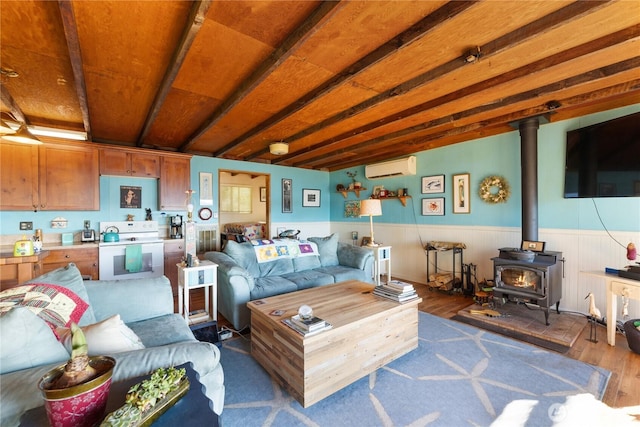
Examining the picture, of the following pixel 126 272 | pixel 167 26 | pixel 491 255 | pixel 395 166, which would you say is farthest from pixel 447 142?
pixel 126 272

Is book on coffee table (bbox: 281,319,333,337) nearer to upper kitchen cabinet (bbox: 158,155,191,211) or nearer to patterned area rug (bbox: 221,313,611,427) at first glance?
patterned area rug (bbox: 221,313,611,427)

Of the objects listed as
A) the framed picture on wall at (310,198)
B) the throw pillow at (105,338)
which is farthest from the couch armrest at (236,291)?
the framed picture on wall at (310,198)

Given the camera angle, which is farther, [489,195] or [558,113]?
[489,195]

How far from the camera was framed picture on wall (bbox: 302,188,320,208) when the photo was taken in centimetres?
650

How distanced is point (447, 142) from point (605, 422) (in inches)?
145

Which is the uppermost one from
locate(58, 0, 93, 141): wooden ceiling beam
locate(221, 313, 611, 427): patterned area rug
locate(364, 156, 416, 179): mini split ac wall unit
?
locate(58, 0, 93, 141): wooden ceiling beam

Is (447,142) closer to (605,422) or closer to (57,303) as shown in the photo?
(605,422)

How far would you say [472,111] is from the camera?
3.09 m

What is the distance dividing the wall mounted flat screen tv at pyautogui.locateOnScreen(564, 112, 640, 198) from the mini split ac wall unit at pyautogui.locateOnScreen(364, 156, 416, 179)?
81.8 inches

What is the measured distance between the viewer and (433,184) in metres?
4.66

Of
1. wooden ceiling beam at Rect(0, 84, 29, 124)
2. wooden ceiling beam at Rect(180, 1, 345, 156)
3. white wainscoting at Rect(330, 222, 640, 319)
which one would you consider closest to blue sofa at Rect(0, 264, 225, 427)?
wooden ceiling beam at Rect(180, 1, 345, 156)

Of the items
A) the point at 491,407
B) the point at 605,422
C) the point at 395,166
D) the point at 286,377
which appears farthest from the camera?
the point at 395,166

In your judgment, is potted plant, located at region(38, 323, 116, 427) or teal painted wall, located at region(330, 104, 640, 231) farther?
teal painted wall, located at region(330, 104, 640, 231)

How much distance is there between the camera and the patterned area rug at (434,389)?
168 centimetres
